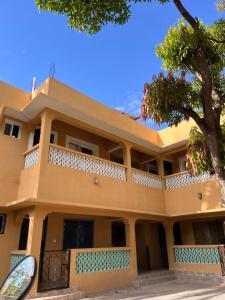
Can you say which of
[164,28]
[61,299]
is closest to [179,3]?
[164,28]

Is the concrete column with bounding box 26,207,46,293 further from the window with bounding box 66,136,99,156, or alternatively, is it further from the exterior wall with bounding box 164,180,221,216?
the exterior wall with bounding box 164,180,221,216

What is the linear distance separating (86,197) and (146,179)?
434cm

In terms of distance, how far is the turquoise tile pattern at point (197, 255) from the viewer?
11.5 meters

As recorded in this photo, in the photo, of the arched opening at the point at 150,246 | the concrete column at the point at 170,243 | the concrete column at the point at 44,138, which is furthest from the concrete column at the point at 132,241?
the concrete column at the point at 44,138

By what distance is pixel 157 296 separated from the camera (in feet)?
28.8

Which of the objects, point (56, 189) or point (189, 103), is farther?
point (56, 189)

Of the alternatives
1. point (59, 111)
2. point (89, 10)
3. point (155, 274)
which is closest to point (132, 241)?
point (155, 274)

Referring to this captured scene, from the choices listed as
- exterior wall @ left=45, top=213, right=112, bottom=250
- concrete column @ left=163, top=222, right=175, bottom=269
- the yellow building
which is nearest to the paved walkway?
the yellow building

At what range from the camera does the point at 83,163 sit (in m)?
10.6

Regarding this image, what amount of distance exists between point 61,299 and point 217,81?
338 inches

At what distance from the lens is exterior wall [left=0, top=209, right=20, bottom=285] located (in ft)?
29.3

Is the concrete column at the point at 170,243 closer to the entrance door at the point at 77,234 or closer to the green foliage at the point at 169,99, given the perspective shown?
the entrance door at the point at 77,234

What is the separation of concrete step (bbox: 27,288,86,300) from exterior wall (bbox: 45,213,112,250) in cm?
258

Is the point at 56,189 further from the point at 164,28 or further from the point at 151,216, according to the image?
the point at 164,28
